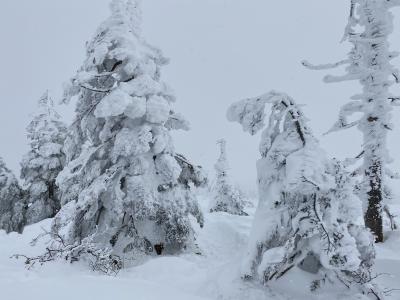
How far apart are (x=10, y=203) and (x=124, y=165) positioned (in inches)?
659

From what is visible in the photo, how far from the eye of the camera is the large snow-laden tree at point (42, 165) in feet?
79.6

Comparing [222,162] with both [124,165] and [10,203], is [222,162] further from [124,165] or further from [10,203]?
[124,165]

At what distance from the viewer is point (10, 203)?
26234 millimetres

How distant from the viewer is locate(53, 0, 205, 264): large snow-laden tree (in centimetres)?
1264

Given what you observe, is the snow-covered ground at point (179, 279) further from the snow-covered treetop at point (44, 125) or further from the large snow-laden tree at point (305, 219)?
the snow-covered treetop at point (44, 125)

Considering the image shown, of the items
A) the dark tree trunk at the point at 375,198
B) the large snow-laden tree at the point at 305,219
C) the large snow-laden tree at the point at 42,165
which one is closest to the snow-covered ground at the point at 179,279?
the large snow-laden tree at the point at 305,219

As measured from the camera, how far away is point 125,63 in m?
13.8

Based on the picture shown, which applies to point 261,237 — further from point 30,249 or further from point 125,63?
point 30,249

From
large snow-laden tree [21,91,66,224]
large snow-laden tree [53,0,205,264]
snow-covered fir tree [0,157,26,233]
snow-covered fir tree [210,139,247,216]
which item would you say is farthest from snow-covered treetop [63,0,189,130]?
snow-covered fir tree [210,139,247,216]

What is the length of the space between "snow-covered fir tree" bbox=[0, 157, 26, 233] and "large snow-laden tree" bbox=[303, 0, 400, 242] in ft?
68.8

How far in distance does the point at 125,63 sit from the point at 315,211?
29.5ft

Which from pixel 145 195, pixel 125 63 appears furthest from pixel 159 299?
pixel 125 63

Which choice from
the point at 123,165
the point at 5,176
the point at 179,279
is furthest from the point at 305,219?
the point at 5,176

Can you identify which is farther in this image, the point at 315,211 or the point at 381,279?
the point at 381,279
